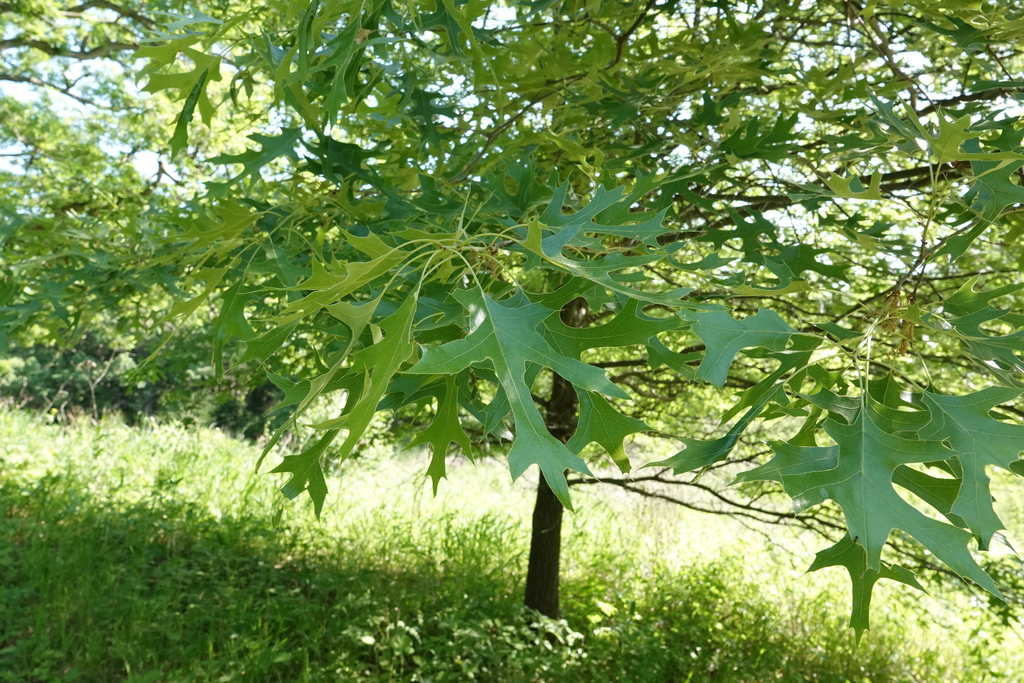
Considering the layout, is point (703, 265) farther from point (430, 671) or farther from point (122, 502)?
point (122, 502)

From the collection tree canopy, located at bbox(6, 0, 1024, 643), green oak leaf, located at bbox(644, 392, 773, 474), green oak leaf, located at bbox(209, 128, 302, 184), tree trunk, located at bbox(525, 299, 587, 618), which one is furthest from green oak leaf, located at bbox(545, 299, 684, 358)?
tree trunk, located at bbox(525, 299, 587, 618)

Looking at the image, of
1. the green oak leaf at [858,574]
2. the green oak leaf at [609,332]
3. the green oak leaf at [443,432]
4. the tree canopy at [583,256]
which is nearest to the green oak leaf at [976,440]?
the tree canopy at [583,256]

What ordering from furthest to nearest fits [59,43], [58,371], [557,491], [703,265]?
[58,371]
[59,43]
[703,265]
[557,491]

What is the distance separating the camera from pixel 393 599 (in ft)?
11.9

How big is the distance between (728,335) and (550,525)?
2.66 meters

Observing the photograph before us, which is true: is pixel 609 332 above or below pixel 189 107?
below

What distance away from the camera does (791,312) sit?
278cm

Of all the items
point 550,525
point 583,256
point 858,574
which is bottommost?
point 550,525

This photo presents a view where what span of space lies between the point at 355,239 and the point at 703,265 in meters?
0.54

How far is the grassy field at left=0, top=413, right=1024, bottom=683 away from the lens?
3066 mm

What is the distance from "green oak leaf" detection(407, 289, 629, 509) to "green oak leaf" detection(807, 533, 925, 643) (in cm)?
35

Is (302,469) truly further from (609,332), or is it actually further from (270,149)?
(270,149)

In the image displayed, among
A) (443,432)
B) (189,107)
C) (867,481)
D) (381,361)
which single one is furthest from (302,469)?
(189,107)

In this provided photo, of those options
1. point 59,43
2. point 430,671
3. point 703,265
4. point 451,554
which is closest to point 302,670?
point 430,671
